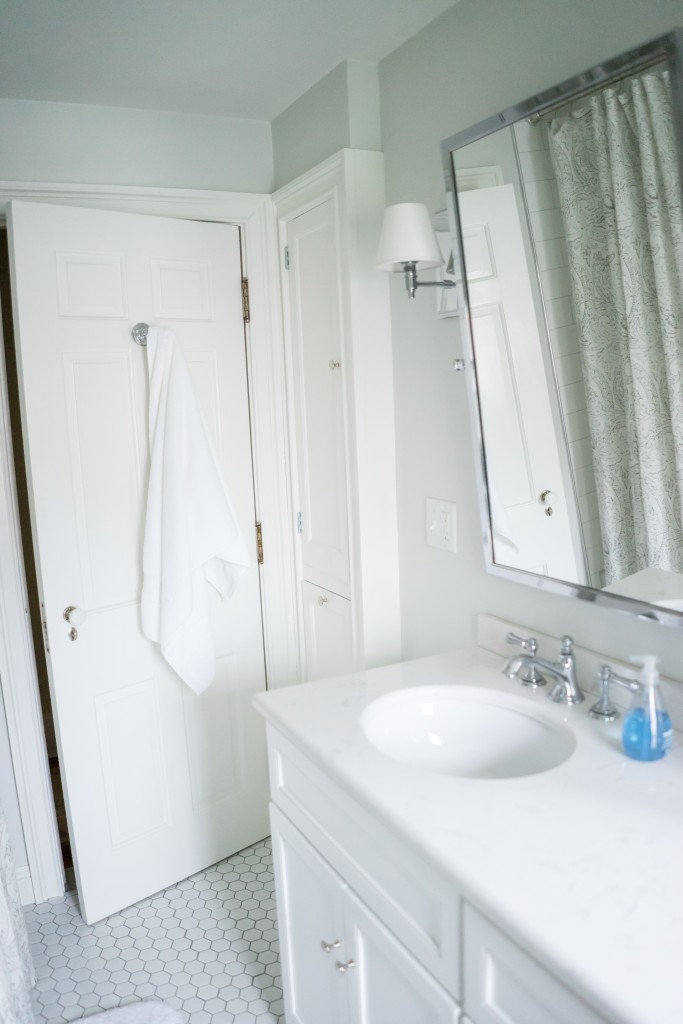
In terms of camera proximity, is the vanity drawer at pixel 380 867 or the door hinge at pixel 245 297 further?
the door hinge at pixel 245 297

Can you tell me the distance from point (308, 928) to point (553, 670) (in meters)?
0.72

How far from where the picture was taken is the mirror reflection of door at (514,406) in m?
1.45

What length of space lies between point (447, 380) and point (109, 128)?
1.22m

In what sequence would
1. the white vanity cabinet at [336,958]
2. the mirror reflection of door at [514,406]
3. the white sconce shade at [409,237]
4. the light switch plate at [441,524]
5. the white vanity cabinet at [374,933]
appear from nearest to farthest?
the white vanity cabinet at [374,933] < the white vanity cabinet at [336,958] < the mirror reflection of door at [514,406] < the white sconce shade at [409,237] < the light switch plate at [441,524]

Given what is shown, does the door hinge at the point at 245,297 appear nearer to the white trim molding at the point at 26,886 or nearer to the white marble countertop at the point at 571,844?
the white marble countertop at the point at 571,844

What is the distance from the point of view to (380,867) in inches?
47.3

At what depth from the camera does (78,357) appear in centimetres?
204

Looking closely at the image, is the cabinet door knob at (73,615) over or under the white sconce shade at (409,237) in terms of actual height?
under

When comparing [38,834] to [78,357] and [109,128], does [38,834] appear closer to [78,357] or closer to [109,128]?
[78,357]

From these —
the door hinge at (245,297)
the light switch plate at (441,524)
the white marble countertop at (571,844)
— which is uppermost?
the door hinge at (245,297)

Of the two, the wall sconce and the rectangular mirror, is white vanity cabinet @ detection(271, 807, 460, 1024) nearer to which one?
the rectangular mirror

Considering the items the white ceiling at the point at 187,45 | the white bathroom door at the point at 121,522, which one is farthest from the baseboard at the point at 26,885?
the white ceiling at the point at 187,45

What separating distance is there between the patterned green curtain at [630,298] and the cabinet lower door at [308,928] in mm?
796

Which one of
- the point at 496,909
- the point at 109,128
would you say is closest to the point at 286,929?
the point at 496,909
